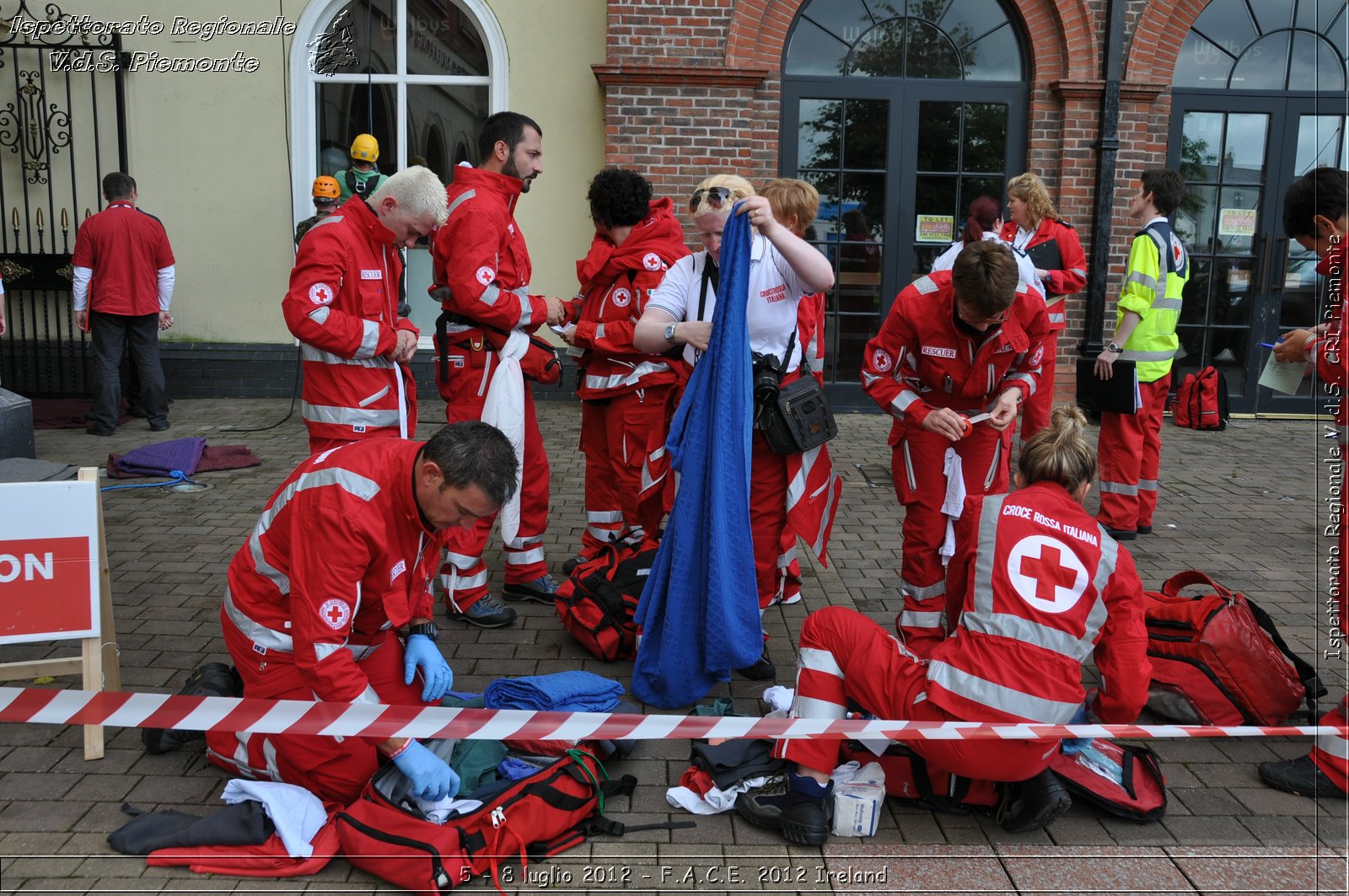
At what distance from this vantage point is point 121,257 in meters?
8.80

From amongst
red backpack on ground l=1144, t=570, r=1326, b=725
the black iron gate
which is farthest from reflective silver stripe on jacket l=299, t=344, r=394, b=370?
the black iron gate

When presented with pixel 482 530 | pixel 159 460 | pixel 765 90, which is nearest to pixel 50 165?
pixel 159 460

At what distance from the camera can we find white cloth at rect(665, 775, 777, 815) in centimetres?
327

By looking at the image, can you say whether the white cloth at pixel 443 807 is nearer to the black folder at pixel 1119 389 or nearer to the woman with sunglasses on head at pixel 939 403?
the woman with sunglasses on head at pixel 939 403

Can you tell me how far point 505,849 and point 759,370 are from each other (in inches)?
80.2

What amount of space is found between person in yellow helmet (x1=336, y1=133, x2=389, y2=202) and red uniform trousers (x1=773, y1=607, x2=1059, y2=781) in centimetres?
703

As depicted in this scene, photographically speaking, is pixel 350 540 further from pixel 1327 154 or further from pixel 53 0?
pixel 1327 154

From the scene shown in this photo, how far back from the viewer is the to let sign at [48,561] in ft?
11.4

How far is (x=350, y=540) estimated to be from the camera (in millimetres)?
3002

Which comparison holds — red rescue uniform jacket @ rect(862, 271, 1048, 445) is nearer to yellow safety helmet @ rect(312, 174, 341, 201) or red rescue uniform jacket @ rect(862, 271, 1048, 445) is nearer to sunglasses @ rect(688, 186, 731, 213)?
sunglasses @ rect(688, 186, 731, 213)

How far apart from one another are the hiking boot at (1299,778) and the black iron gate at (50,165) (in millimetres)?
9861

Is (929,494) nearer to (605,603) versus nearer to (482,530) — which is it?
(605,603)

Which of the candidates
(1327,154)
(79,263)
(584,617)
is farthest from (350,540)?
(1327,154)

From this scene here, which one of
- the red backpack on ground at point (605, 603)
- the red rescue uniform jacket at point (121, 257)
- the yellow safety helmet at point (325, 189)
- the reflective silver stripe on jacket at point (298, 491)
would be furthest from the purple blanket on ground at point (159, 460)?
the reflective silver stripe on jacket at point (298, 491)
